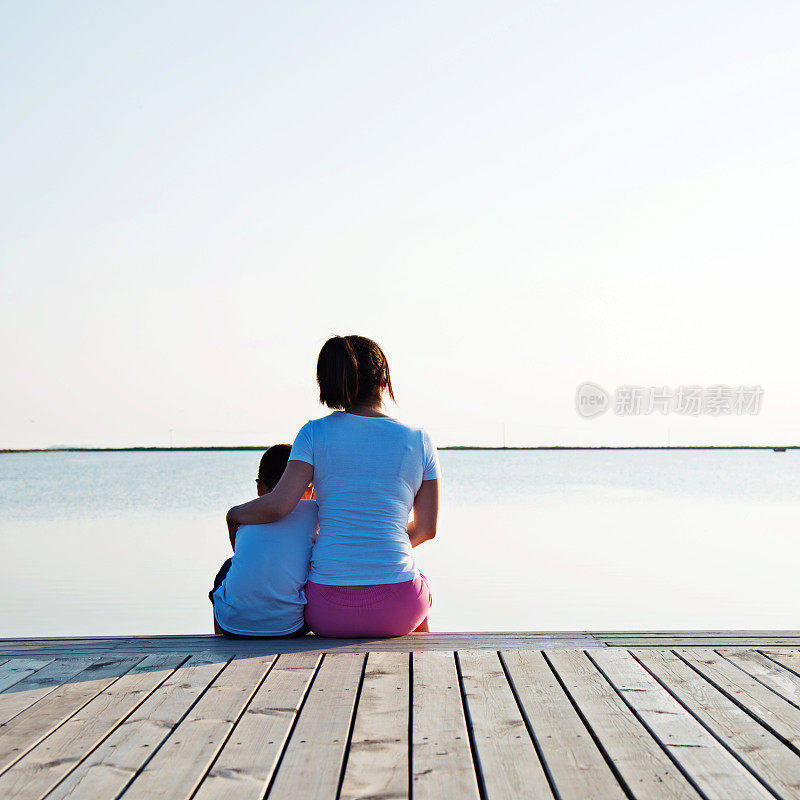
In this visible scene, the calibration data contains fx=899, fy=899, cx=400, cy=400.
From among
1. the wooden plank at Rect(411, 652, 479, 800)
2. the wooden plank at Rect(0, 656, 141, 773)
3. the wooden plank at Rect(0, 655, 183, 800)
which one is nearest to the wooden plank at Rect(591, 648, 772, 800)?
the wooden plank at Rect(411, 652, 479, 800)

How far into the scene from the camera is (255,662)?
2.55 metres

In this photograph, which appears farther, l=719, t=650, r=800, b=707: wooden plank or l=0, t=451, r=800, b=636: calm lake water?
l=0, t=451, r=800, b=636: calm lake water

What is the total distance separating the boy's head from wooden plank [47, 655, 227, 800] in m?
0.73

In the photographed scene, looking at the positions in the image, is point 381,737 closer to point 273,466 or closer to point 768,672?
point 768,672

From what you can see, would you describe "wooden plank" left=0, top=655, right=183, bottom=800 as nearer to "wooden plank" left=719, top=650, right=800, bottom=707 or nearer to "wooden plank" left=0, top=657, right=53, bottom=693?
"wooden plank" left=0, top=657, right=53, bottom=693

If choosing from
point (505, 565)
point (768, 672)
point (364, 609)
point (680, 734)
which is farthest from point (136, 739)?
point (505, 565)

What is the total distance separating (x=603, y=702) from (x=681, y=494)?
17.6 metres

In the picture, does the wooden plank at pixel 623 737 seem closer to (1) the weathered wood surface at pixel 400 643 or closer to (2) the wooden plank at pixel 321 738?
(1) the weathered wood surface at pixel 400 643

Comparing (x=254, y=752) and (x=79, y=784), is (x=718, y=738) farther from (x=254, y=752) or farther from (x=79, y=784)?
(x=79, y=784)

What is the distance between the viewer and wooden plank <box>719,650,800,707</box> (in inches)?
88.8

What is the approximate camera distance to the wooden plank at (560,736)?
1654 millimetres

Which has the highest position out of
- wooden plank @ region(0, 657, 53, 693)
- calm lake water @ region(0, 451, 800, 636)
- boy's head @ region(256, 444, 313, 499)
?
boy's head @ region(256, 444, 313, 499)

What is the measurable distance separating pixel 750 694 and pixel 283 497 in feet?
4.67

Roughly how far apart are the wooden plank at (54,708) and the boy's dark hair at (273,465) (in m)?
0.73
